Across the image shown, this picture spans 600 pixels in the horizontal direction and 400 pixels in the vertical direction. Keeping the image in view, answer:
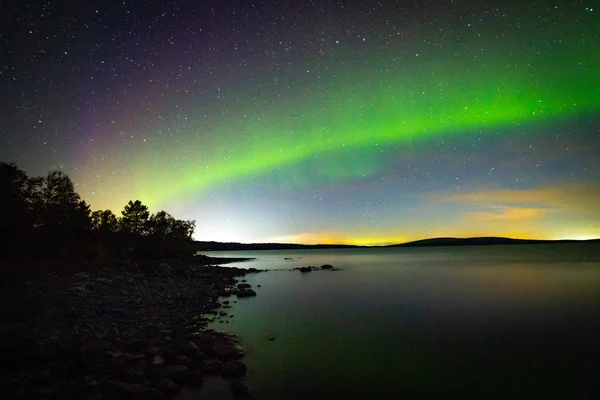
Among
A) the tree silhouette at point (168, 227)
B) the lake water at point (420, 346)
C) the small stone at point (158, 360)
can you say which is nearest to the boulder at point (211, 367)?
the lake water at point (420, 346)

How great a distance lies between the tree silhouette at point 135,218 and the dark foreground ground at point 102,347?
59604 millimetres

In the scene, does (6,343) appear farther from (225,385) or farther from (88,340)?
(225,385)

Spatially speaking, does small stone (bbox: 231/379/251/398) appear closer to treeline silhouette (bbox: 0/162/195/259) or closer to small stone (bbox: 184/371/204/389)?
small stone (bbox: 184/371/204/389)

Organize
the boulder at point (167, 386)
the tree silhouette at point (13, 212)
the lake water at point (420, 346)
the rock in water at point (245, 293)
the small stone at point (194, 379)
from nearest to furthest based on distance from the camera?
the boulder at point (167, 386) < the small stone at point (194, 379) < the lake water at point (420, 346) < the rock in water at point (245, 293) < the tree silhouette at point (13, 212)

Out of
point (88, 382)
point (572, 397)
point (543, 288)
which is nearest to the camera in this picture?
point (88, 382)

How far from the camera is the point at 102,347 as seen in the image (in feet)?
35.9

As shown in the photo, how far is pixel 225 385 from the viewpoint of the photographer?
32.3ft

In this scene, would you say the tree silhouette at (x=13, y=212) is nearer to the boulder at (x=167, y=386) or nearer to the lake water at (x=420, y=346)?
the lake water at (x=420, y=346)

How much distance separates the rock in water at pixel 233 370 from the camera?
10.6 meters

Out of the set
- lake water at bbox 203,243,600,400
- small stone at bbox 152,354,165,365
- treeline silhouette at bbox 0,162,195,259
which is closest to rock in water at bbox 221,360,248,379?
lake water at bbox 203,243,600,400

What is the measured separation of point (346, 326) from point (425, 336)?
14.8ft

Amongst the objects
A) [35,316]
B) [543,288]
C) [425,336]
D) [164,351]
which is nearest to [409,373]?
[425,336]

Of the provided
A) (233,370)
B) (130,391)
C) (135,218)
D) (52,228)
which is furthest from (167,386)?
(135,218)

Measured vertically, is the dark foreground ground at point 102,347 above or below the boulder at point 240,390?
above
